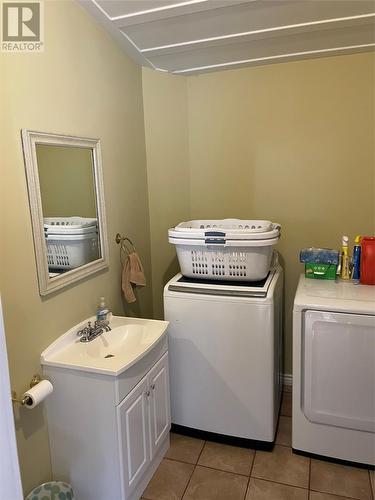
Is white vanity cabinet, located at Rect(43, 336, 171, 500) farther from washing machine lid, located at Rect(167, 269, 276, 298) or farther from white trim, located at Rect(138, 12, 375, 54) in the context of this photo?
white trim, located at Rect(138, 12, 375, 54)

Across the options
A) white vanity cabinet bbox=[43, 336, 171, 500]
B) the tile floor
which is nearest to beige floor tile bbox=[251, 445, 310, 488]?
the tile floor

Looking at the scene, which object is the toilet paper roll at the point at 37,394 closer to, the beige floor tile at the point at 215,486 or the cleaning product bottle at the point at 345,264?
the beige floor tile at the point at 215,486

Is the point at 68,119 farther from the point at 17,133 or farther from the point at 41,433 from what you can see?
the point at 41,433

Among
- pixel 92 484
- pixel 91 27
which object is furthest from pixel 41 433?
pixel 91 27

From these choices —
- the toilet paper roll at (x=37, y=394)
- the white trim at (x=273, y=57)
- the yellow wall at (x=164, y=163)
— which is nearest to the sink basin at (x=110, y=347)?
the toilet paper roll at (x=37, y=394)

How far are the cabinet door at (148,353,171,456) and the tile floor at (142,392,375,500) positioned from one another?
7.4 inches

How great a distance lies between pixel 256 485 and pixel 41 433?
1121 mm

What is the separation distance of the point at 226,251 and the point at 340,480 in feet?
4.39

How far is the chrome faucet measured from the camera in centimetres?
191

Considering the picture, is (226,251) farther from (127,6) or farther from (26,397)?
(127,6)

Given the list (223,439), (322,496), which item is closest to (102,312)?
(223,439)

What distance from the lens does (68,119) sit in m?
1.81

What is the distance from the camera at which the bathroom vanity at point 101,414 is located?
5.38ft

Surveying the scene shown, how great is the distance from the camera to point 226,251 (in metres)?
2.12
